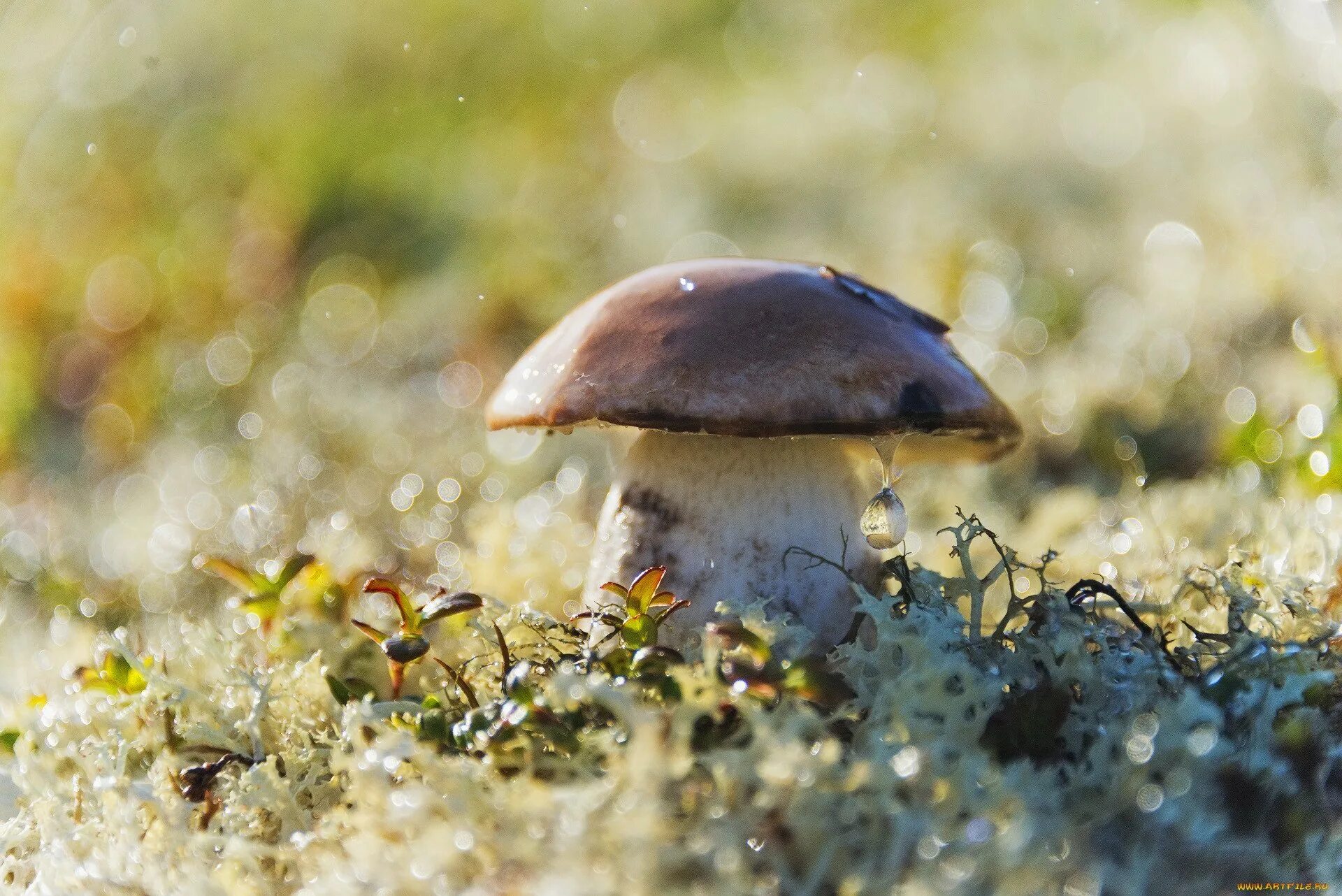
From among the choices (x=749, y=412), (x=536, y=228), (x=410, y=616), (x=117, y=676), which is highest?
(x=749, y=412)

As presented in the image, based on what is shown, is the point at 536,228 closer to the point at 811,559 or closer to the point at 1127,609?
the point at 811,559

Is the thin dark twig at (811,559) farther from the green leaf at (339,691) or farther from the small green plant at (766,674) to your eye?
the green leaf at (339,691)

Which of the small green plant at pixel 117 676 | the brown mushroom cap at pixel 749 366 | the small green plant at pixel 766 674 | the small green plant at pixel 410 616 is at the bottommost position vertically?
the small green plant at pixel 117 676

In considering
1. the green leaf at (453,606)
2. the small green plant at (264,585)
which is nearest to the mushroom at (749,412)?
the green leaf at (453,606)

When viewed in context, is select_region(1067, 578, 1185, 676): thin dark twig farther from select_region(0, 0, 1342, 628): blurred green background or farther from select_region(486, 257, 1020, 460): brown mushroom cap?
select_region(0, 0, 1342, 628): blurred green background

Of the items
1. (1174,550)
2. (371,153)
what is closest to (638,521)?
(1174,550)

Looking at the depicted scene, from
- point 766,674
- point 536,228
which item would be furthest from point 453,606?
point 536,228

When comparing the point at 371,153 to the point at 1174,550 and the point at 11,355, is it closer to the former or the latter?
the point at 11,355

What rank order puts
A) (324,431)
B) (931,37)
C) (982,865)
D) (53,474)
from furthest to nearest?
(931,37)
(53,474)
(324,431)
(982,865)
